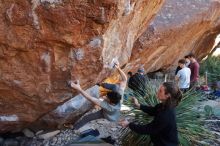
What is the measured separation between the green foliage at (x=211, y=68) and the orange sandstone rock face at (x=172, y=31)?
5.03ft

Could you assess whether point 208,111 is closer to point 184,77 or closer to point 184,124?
point 184,77

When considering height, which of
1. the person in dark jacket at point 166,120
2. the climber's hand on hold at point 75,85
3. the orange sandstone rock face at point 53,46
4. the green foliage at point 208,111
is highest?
the orange sandstone rock face at point 53,46

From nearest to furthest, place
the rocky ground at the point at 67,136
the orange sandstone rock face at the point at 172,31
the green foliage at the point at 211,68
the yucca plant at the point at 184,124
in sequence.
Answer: the yucca plant at the point at 184,124 < the rocky ground at the point at 67,136 < the orange sandstone rock face at the point at 172,31 < the green foliage at the point at 211,68

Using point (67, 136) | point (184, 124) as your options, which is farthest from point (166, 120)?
point (67, 136)

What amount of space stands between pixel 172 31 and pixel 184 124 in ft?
16.1

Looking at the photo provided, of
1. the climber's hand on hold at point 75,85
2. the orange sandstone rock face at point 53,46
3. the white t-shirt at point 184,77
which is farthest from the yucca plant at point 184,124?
the white t-shirt at point 184,77

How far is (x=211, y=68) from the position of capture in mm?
16453

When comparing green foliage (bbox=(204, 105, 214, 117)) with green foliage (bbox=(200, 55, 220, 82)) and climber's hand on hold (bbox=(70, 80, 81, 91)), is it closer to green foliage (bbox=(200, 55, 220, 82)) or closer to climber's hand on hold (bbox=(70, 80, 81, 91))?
climber's hand on hold (bbox=(70, 80, 81, 91))

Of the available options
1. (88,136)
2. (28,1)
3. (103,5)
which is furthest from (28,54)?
(88,136)

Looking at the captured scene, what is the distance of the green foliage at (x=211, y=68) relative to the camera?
1531cm

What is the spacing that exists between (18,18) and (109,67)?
61.6 inches

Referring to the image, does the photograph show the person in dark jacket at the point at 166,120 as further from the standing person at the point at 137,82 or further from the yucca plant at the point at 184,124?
the standing person at the point at 137,82

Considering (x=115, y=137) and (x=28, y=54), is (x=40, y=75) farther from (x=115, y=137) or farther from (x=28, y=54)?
(x=115, y=137)

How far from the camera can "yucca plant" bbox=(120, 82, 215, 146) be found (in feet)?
22.8
